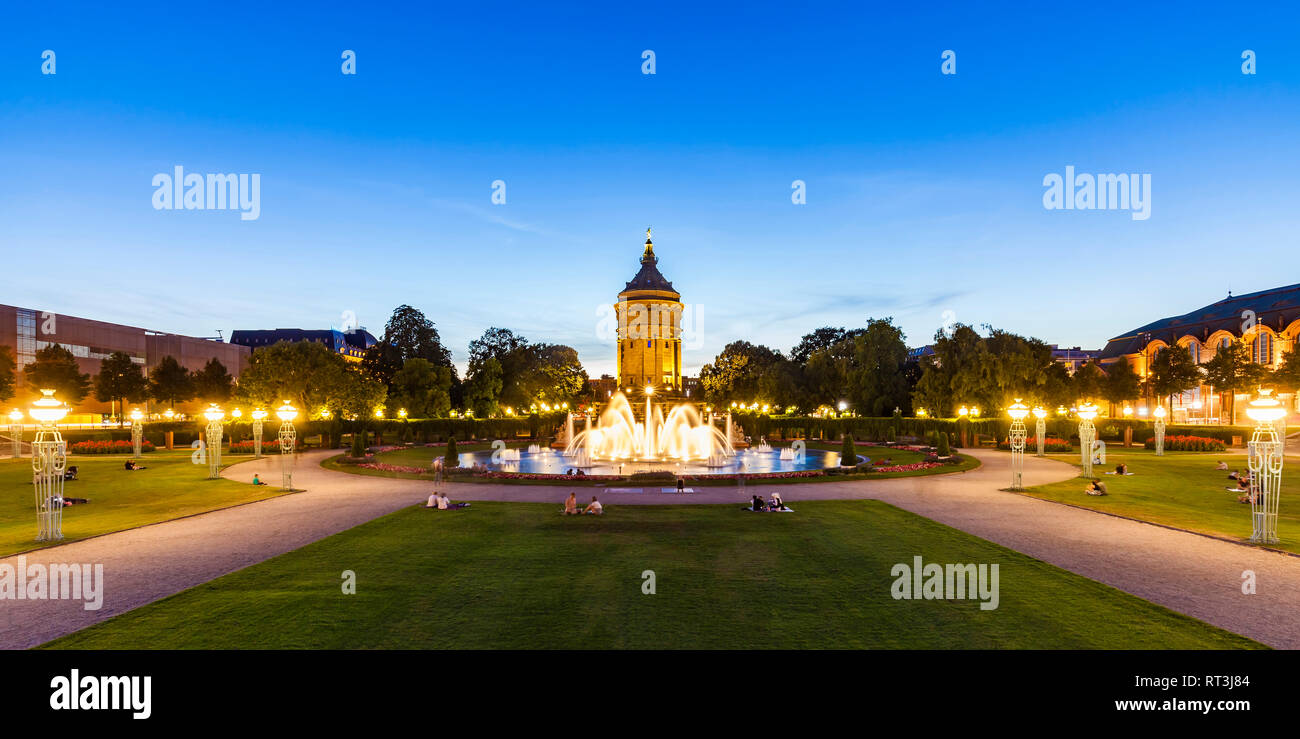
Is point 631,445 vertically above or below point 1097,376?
below

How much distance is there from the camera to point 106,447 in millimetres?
43875

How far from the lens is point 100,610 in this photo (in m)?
10.2

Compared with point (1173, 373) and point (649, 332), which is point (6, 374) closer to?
point (649, 332)

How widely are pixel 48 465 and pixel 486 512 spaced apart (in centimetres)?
1145

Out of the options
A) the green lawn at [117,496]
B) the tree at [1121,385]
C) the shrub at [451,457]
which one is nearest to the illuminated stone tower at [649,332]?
the tree at [1121,385]

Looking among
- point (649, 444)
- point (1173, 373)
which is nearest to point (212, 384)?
point (649, 444)

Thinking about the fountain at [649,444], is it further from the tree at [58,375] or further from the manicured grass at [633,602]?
the tree at [58,375]

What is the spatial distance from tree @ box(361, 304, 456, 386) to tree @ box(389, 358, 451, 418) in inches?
378

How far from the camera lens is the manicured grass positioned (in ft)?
29.2

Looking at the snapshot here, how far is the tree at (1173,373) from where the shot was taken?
65250 mm

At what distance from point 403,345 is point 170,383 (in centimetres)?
2586

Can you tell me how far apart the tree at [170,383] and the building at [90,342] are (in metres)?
8.60
